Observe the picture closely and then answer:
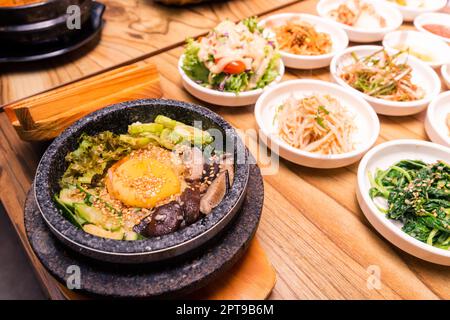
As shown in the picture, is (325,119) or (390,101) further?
(390,101)

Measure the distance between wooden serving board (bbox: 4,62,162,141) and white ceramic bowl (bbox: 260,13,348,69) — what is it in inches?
39.0

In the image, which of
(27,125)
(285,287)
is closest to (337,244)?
(285,287)

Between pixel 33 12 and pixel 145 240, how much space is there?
6.15 feet

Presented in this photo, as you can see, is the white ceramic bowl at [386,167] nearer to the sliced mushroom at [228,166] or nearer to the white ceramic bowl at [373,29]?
the sliced mushroom at [228,166]

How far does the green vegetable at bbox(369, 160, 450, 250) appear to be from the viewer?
1.61 metres

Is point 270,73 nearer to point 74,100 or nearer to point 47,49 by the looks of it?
point 74,100

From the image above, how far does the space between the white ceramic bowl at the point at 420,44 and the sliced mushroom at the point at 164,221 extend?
226 cm

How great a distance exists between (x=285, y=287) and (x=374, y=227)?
1.62 feet

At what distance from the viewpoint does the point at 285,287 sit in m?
1.50

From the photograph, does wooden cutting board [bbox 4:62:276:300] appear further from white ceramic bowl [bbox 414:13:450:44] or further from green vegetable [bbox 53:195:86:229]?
white ceramic bowl [bbox 414:13:450:44]

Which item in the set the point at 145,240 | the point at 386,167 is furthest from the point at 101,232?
the point at 386,167

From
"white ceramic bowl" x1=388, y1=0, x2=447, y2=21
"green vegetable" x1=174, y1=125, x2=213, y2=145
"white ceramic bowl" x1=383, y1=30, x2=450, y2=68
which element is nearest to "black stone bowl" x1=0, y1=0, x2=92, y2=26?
"green vegetable" x1=174, y1=125, x2=213, y2=145

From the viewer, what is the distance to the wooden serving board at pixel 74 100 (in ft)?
6.06

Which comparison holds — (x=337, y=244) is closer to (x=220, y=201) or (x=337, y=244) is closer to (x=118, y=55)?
(x=220, y=201)
